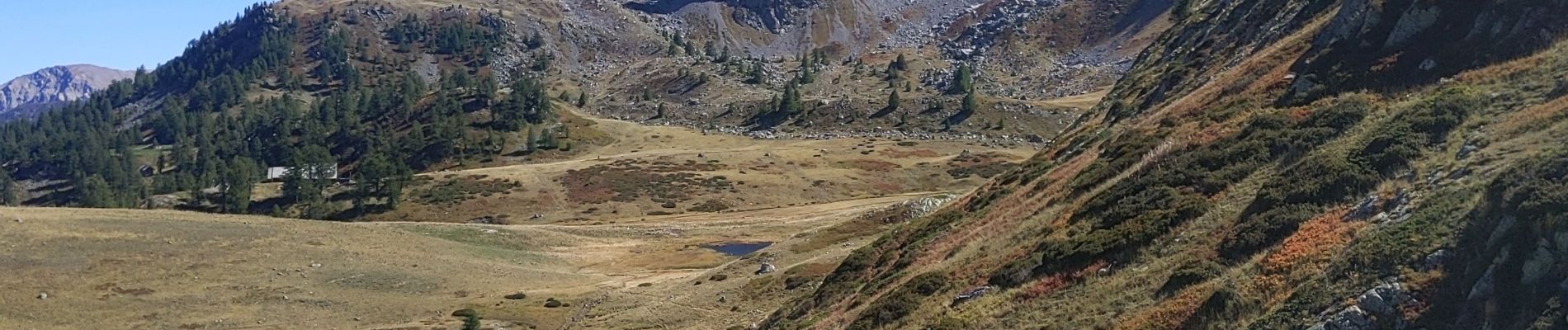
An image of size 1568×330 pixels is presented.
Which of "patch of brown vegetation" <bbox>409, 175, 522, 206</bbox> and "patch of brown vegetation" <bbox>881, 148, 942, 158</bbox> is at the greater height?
"patch of brown vegetation" <bbox>409, 175, 522, 206</bbox>

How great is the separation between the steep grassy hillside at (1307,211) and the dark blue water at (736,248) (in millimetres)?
39874

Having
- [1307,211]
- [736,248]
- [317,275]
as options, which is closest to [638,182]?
[736,248]

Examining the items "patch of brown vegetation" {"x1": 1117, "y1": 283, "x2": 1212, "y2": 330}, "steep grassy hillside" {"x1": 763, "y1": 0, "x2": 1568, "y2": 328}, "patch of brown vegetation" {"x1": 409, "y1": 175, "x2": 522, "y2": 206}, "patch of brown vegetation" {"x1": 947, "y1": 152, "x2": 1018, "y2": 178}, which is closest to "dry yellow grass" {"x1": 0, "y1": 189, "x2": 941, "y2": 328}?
"steep grassy hillside" {"x1": 763, "y1": 0, "x2": 1568, "y2": 328}

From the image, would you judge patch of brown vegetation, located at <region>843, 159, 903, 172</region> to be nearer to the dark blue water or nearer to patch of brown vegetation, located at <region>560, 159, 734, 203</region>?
patch of brown vegetation, located at <region>560, 159, 734, 203</region>

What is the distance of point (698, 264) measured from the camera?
2798 inches

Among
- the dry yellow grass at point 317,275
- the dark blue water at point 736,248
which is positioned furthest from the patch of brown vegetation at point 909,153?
the dry yellow grass at point 317,275

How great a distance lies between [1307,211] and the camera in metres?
20.0

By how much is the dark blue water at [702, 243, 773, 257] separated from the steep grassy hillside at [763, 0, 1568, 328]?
131 ft

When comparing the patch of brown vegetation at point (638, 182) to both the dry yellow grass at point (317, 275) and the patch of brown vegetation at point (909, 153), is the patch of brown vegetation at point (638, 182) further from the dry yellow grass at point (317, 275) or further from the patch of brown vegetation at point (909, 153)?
the dry yellow grass at point (317, 275)

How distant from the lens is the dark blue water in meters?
80.5

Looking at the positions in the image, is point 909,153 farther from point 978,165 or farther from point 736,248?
point 736,248

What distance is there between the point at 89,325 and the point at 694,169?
100 m

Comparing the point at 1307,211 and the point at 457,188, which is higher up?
the point at 1307,211

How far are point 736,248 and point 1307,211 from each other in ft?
215
